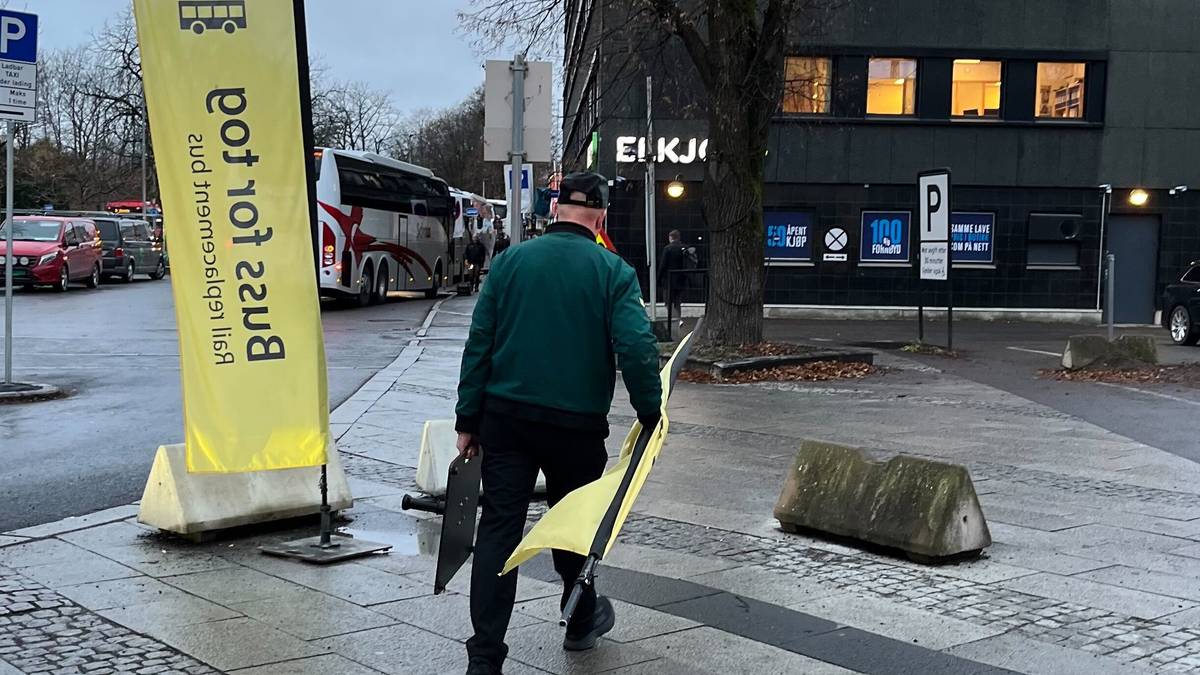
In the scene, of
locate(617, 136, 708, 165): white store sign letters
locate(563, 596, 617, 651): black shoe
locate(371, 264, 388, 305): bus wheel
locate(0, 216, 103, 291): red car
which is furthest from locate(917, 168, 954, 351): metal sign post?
locate(0, 216, 103, 291): red car

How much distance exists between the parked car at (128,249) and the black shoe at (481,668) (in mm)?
35807

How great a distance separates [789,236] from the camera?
1129 inches

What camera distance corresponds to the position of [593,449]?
4531mm

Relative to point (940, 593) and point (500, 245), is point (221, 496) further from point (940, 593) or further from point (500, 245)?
point (500, 245)

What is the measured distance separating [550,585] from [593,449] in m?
1.48

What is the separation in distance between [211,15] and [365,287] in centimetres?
2535

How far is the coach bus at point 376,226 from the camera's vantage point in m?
28.9

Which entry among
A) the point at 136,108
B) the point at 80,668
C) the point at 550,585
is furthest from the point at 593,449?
the point at 136,108

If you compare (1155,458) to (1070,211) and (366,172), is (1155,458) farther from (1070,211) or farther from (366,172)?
(366,172)

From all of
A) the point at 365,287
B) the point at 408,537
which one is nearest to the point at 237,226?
the point at 408,537

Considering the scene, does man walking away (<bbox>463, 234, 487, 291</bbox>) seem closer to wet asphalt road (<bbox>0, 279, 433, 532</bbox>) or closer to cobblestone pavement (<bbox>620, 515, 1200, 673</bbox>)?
wet asphalt road (<bbox>0, 279, 433, 532</bbox>)

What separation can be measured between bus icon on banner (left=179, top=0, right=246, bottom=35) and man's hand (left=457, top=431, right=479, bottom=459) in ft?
9.08

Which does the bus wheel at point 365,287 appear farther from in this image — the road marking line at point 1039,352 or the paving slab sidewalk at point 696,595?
the paving slab sidewalk at point 696,595

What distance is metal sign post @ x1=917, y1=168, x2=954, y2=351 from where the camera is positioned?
18.6 metres
